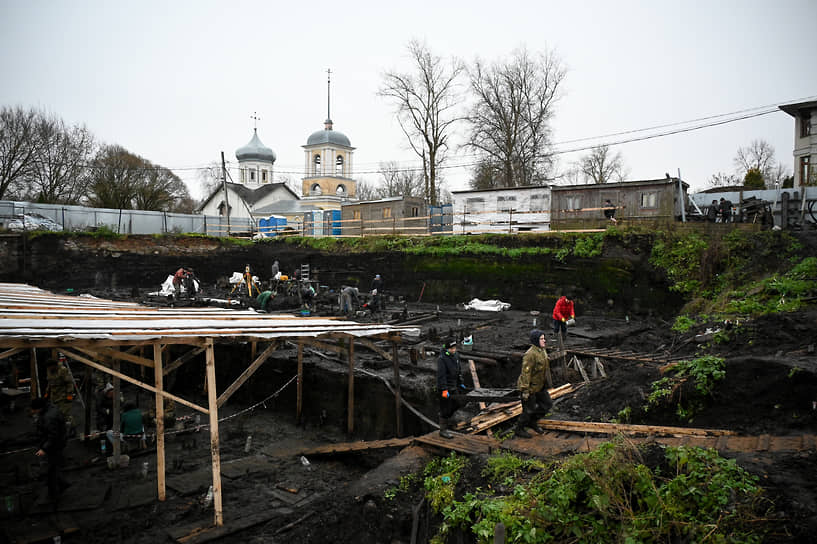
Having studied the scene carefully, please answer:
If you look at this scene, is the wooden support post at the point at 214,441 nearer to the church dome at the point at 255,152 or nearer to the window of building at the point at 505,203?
the window of building at the point at 505,203

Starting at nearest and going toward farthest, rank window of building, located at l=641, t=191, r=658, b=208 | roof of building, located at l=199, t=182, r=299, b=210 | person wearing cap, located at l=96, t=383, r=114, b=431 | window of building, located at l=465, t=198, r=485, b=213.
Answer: person wearing cap, located at l=96, t=383, r=114, b=431
window of building, located at l=641, t=191, r=658, b=208
window of building, located at l=465, t=198, r=485, b=213
roof of building, located at l=199, t=182, r=299, b=210

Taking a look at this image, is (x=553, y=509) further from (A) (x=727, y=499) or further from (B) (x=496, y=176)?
(B) (x=496, y=176)

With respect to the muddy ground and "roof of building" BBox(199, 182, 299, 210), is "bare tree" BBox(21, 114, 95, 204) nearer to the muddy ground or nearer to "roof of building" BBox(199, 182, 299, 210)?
"roof of building" BBox(199, 182, 299, 210)

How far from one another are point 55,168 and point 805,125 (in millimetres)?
51609

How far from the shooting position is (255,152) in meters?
61.4

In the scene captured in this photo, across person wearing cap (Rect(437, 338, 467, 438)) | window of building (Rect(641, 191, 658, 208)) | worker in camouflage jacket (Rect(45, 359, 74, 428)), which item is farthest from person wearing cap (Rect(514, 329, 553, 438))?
window of building (Rect(641, 191, 658, 208))

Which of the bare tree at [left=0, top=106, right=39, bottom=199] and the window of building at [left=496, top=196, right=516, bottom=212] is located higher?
the bare tree at [left=0, top=106, right=39, bottom=199]

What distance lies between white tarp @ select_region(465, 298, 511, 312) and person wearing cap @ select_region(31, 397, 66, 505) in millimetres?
15994

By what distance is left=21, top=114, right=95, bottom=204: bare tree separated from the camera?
36406 mm

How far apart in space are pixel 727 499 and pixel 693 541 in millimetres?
595

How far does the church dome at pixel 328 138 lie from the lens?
52125 millimetres

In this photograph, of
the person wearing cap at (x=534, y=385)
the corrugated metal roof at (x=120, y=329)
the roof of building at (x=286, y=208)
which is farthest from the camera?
the roof of building at (x=286, y=208)

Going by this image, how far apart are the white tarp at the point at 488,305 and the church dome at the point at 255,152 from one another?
48.4 metres

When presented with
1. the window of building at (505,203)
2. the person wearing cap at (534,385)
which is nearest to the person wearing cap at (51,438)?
the person wearing cap at (534,385)
